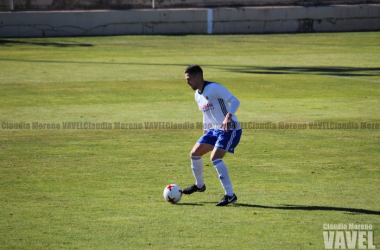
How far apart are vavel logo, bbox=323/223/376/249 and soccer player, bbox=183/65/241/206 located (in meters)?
1.54

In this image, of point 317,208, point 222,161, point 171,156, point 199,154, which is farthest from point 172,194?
point 171,156

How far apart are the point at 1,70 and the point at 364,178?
1767cm

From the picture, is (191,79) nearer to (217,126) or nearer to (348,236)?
(217,126)

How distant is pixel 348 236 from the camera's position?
23.3ft

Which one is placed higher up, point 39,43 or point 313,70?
point 313,70

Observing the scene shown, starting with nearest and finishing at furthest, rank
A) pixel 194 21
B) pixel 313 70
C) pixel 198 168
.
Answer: pixel 198 168 → pixel 313 70 → pixel 194 21

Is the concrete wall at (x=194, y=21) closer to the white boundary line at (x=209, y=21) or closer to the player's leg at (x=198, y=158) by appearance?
the white boundary line at (x=209, y=21)

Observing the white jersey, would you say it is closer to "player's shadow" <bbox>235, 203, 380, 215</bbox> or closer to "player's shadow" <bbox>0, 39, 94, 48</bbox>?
"player's shadow" <bbox>235, 203, 380, 215</bbox>

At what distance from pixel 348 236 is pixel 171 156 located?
503 cm

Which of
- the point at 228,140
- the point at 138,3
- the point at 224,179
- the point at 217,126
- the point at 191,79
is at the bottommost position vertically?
the point at 224,179

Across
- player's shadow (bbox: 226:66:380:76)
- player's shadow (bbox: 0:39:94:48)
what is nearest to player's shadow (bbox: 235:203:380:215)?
player's shadow (bbox: 226:66:380:76)

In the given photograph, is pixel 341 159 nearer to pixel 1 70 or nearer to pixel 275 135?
pixel 275 135

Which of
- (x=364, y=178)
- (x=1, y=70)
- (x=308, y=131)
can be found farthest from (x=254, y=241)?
(x=1, y=70)

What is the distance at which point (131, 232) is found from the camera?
7.30m
